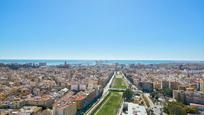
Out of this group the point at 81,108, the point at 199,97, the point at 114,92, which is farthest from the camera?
the point at 114,92

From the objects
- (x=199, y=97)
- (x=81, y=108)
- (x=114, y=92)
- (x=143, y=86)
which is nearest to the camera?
(x=81, y=108)

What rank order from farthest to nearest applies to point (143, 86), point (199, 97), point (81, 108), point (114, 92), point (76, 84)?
point (143, 86) → point (76, 84) → point (114, 92) → point (199, 97) → point (81, 108)

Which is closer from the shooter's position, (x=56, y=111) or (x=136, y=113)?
(x=56, y=111)

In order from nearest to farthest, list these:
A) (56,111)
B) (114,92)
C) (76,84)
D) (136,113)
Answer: (56,111) < (136,113) < (114,92) < (76,84)

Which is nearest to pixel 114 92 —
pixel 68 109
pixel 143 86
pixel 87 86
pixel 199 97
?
pixel 87 86

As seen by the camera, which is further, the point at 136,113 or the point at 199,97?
the point at 199,97

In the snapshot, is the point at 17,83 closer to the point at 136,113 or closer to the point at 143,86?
the point at 143,86

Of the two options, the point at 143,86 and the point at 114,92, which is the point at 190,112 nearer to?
the point at 114,92

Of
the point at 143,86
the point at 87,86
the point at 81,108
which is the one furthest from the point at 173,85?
the point at 81,108

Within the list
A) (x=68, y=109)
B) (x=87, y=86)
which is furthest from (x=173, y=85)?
(x=68, y=109)
